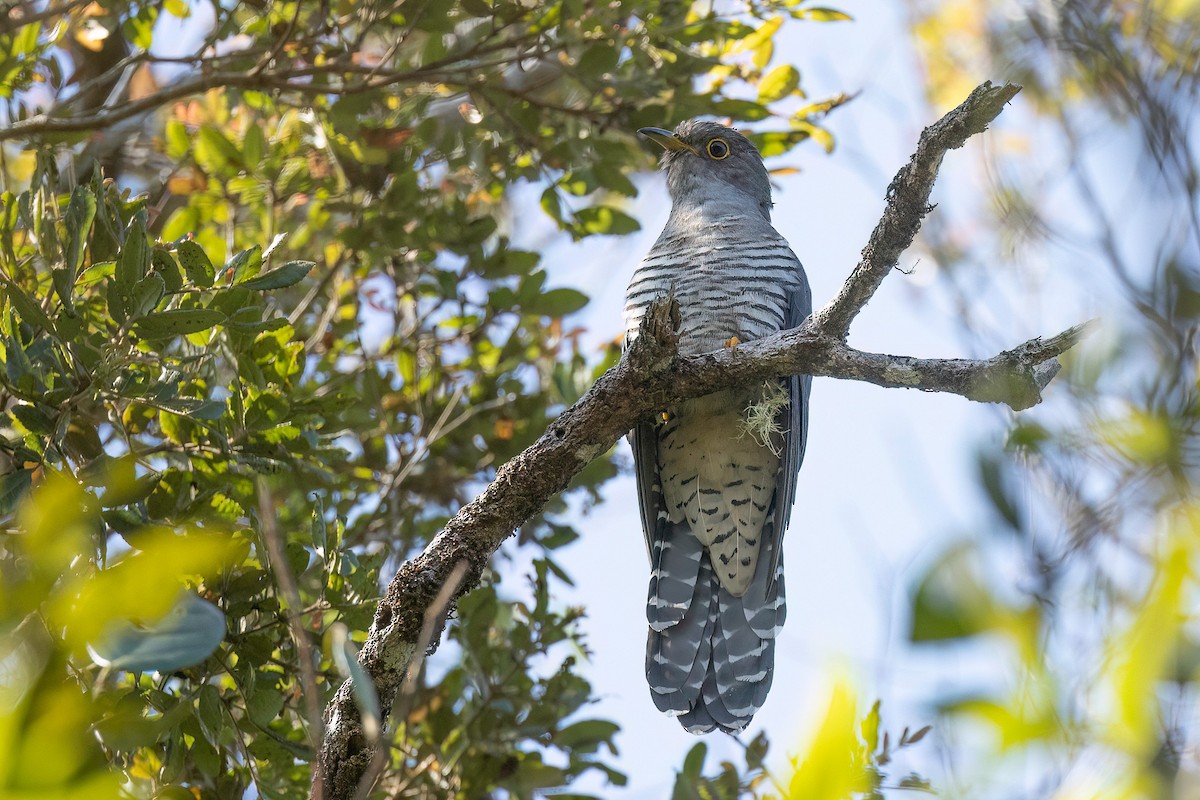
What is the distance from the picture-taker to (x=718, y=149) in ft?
14.9

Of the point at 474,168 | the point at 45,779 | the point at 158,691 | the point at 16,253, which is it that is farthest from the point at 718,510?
the point at 45,779

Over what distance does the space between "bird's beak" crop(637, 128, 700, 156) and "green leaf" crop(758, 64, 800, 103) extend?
0.38m

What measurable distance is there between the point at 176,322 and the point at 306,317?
5.72 feet

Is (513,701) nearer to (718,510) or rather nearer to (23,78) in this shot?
(718,510)

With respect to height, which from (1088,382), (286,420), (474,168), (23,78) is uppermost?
(474,168)

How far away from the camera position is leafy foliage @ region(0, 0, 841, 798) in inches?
95.1

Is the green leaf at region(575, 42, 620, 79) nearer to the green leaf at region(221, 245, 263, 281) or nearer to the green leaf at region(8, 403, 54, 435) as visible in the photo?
the green leaf at region(221, 245, 263, 281)

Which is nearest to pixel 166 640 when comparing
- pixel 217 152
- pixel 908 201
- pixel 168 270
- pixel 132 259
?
pixel 132 259

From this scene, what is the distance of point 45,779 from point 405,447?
118 inches

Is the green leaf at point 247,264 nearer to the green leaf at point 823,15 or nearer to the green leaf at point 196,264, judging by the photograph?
the green leaf at point 196,264

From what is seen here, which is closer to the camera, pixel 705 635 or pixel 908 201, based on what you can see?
pixel 908 201

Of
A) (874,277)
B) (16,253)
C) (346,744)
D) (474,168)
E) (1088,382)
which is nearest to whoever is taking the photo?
(1088,382)

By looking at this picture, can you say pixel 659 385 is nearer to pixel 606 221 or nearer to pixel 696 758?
pixel 696 758

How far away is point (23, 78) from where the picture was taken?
329cm
